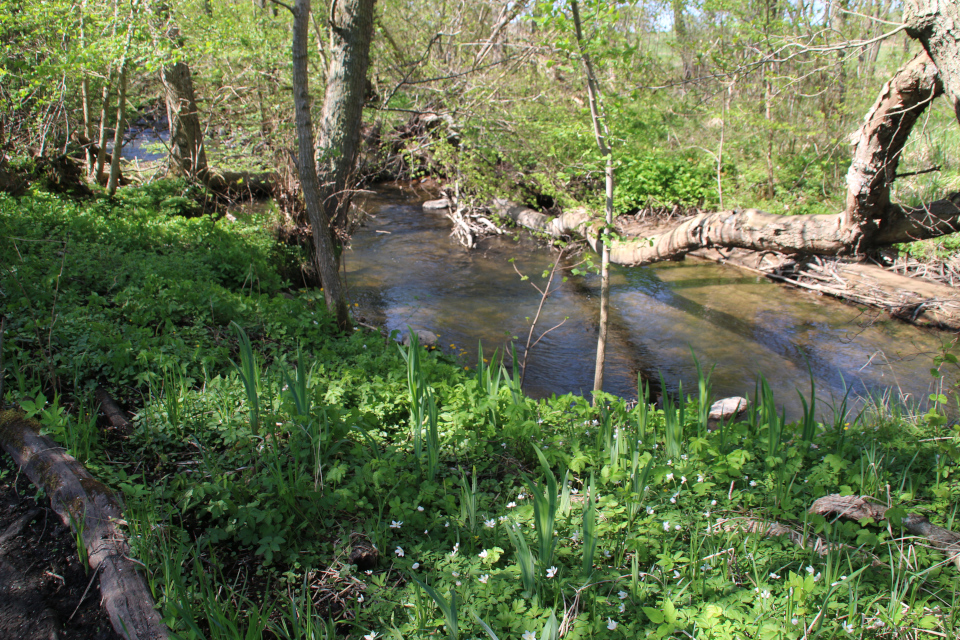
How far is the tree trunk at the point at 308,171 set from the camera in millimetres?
4324

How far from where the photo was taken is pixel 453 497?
2.58 metres

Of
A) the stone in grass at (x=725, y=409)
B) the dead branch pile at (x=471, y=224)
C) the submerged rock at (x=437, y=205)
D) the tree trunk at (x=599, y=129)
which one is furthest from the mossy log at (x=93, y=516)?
the submerged rock at (x=437, y=205)

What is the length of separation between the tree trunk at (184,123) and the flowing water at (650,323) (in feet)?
9.51

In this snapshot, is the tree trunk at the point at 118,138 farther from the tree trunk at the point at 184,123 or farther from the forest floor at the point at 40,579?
the forest floor at the point at 40,579

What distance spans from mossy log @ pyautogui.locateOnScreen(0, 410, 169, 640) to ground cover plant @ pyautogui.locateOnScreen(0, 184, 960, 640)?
2.6 inches

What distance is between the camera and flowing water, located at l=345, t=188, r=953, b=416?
6.35 metres

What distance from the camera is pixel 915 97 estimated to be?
4.16 meters

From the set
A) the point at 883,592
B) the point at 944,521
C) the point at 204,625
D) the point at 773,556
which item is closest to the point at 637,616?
the point at 773,556

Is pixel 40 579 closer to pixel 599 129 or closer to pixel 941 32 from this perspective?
pixel 599 129

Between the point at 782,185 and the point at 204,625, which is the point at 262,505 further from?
the point at 782,185

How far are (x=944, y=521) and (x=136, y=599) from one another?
329cm

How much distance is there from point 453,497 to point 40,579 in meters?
1.57

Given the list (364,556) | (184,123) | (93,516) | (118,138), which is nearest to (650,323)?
(364,556)

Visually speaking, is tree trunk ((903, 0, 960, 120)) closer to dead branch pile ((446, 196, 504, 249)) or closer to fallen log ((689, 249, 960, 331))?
fallen log ((689, 249, 960, 331))
